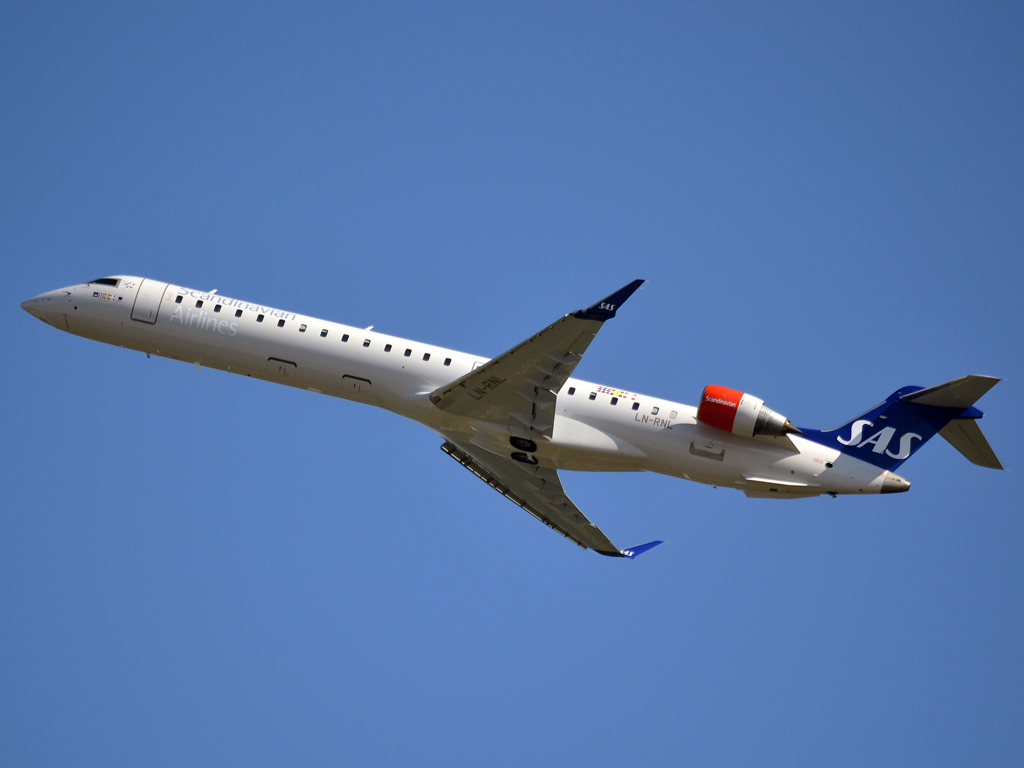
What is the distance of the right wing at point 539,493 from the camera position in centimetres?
2953

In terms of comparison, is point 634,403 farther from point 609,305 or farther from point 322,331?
point 322,331

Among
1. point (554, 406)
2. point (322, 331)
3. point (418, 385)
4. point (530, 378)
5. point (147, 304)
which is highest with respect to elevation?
point (147, 304)

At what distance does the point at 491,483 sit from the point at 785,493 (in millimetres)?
9683

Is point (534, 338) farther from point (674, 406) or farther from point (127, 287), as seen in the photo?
point (127, 287)

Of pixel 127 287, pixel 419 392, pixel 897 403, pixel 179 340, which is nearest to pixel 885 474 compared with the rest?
pixel 897 403

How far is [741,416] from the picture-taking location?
25359mm

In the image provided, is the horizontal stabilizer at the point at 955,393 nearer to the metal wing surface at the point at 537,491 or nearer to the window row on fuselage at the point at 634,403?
the window row on fuselage at the point at 634,403

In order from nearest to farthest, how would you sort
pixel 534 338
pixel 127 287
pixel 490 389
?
1. pixel 534 338
2. pixel 490 389
3. pixel 127 287

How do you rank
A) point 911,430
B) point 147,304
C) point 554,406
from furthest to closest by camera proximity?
point 147,304, point 911,430, point 554,406

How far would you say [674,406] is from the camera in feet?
86.6

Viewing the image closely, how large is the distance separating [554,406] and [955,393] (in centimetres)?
1114

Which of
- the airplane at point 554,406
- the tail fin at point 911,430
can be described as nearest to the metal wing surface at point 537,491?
the airplane at point 554,406

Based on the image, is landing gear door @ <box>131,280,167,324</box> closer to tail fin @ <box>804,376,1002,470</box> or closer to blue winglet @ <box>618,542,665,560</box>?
blue winglet @ <box>618,542,665,560</box>

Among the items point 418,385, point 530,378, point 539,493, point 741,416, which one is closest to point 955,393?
point 741,416
